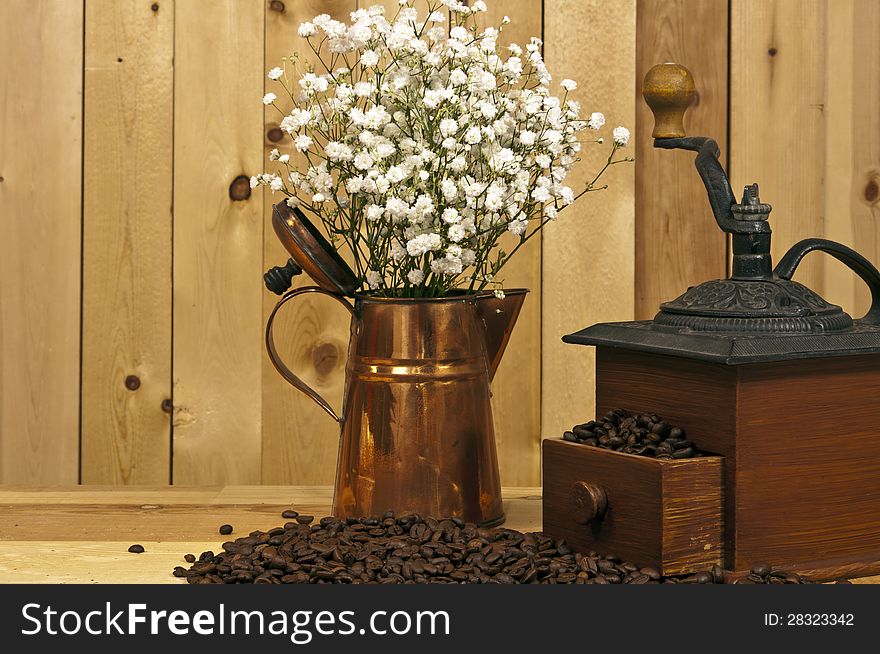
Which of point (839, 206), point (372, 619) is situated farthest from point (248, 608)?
point (839, 206)

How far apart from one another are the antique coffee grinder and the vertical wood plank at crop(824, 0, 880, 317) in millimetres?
623

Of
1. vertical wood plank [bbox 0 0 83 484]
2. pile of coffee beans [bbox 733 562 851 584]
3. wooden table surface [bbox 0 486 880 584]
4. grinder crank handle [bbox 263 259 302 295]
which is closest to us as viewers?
pile of coffee beans [bbox 733 562 851 584]

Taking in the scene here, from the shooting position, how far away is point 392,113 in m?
1.27

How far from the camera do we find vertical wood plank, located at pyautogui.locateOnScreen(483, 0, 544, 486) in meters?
1.79

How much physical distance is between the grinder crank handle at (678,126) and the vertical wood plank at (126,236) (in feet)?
2.79

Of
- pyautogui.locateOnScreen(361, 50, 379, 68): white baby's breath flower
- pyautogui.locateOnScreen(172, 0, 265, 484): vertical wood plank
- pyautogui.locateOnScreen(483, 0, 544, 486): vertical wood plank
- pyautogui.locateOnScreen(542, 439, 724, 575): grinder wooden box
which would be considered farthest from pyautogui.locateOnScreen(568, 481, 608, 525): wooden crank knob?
pyautogui.locateOnScreen(172, 0, 265, 484): vertical wood plank

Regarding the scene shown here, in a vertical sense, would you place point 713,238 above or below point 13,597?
above

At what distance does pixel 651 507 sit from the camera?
1.09 m

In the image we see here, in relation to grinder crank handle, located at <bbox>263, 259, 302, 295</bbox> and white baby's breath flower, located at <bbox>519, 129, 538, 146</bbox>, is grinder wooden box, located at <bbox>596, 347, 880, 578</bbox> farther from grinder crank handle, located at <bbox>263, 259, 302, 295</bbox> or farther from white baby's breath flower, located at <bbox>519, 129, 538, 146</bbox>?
grinder crank handle, located at <bbox>263, 259, 302, 295</bbox>

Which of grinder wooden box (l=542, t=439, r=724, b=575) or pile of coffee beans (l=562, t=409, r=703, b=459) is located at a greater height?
pile of coffee beans (l=562, t=409, r=703, b=459)

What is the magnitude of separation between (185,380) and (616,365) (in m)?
0.84

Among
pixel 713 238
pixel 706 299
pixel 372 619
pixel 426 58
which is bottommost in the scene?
pixel 372 619

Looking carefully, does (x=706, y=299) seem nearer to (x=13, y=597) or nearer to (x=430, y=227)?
(x=430, y=227)

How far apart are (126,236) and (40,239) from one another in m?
0.14
